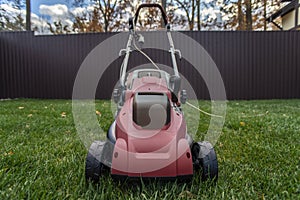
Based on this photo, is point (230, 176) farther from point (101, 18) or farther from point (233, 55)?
point (101, 18)

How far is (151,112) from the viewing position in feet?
3.18

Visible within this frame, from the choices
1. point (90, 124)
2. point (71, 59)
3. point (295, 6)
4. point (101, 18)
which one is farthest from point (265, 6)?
point (90, 124)

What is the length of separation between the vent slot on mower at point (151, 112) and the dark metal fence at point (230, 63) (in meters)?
4.76

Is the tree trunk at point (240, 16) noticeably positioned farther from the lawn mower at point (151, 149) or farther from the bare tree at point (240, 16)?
the lawn mower at point (151, 149)

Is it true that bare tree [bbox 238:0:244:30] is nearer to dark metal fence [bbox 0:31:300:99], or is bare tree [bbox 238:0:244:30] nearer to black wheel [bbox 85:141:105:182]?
dark metal fence [bbox 0:31:300:99]

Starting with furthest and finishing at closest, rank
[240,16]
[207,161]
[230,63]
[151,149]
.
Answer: [240,16] < [230,63] < [207,161] < [151,149]

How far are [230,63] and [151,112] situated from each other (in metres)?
5.16

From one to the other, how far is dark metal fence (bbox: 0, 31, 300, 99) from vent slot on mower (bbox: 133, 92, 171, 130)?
4759 millimetres

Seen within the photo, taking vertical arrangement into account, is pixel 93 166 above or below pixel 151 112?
below

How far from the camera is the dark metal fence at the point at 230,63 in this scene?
223 inches

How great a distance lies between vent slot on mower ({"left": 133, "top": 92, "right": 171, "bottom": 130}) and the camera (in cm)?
96

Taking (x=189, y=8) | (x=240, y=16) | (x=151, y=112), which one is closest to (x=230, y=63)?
(x=240, y=16)

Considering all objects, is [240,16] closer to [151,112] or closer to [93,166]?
[151,112]

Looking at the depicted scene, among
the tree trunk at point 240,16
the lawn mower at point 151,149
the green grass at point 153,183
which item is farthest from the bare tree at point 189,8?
the lawn mower at point 151,149
